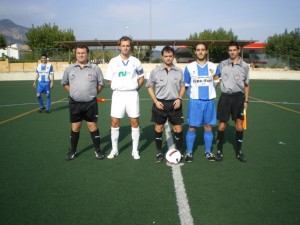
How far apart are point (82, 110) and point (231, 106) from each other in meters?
2.71

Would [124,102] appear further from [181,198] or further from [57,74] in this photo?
[57,74]

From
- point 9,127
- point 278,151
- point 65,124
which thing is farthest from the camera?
point 65,124

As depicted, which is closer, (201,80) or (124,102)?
(201,80)

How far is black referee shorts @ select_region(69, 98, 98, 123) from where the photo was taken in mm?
4922

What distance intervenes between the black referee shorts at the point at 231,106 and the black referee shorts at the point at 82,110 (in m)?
2.32

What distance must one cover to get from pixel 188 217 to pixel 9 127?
6.30 metres

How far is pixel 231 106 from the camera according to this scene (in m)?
4.95

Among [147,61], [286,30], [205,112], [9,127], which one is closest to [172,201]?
[205,112]

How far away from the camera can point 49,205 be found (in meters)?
3.46

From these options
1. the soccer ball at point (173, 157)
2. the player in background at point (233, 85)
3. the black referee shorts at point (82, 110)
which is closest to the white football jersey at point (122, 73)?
the black referee shorts at point (82, 110)

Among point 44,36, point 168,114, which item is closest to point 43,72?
point 168,114

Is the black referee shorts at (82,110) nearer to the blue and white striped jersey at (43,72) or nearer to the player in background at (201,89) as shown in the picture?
the player in background at (201,89)

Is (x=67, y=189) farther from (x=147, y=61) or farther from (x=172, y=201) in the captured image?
(x=147, y=61)

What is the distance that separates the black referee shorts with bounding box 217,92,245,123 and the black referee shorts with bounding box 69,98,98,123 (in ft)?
7.61
